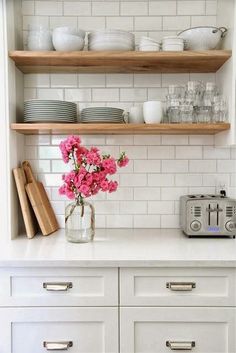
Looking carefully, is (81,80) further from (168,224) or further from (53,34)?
(168,224)

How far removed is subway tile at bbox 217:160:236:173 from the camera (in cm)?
206

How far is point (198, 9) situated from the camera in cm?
202

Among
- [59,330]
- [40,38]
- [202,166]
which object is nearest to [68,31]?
[40,38]

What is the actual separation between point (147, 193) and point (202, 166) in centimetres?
37

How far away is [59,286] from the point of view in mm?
1492

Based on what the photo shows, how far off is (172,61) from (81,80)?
0.56m

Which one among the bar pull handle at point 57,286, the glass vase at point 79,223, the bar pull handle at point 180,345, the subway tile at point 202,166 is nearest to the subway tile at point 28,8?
the glass vase at point 79,223

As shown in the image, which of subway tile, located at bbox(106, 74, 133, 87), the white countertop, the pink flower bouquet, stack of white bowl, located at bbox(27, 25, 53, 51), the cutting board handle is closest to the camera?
Answer: the white countertop

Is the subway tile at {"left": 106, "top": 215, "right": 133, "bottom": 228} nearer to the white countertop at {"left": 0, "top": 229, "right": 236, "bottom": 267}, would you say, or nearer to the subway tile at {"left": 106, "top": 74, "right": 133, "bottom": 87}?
the white countertop at {"left": 0, "top": 229, "right": 236, "bottom": 267}

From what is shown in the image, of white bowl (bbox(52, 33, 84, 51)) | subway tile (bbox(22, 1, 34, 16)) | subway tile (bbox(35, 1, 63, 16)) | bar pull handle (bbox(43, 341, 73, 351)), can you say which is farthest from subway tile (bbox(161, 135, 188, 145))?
bar pull handle (bbox(43, 341, 73, 351))

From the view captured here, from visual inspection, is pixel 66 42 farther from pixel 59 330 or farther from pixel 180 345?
pixel 180 345

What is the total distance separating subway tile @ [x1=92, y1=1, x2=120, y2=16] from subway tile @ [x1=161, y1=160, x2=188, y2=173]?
94 cm

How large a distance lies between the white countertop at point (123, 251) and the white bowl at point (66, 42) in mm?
1014

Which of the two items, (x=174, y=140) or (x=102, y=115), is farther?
(x=174, y=140)
